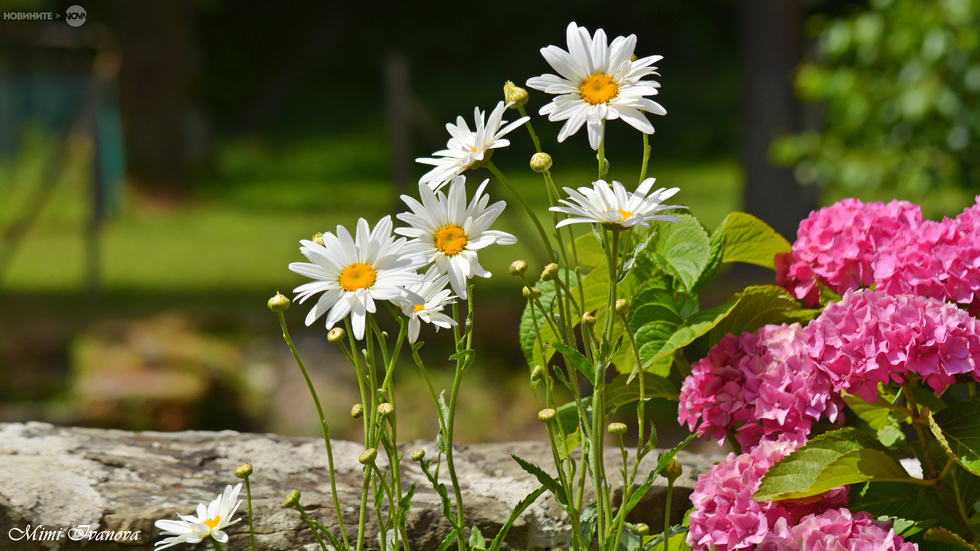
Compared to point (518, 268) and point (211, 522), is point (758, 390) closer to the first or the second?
point (518, 268)

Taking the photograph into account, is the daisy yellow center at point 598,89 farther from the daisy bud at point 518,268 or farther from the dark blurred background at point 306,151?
the dark blurred background at point 306,151

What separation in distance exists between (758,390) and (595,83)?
1.35 feet

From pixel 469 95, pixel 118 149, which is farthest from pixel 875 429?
pixel 469 95

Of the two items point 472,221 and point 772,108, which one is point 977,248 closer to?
point 472,221

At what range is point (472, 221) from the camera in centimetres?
92

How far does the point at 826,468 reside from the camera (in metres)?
0.92

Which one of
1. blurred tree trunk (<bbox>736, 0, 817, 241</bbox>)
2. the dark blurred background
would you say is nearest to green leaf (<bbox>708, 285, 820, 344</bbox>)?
the dark blurred background

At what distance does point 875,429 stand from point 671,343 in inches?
13.2

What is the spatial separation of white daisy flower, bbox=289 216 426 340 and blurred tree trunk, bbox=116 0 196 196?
9.13 metres

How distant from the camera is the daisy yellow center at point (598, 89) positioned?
35.9 inches

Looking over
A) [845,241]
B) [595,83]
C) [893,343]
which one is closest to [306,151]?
[845,241]

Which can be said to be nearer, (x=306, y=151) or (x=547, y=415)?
(x=547, y=415)

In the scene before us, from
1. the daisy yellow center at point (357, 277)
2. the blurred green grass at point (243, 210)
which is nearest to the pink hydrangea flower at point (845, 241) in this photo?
the daisy yellow center at point (357, 277)

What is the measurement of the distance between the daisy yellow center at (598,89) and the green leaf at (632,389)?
36 cm
